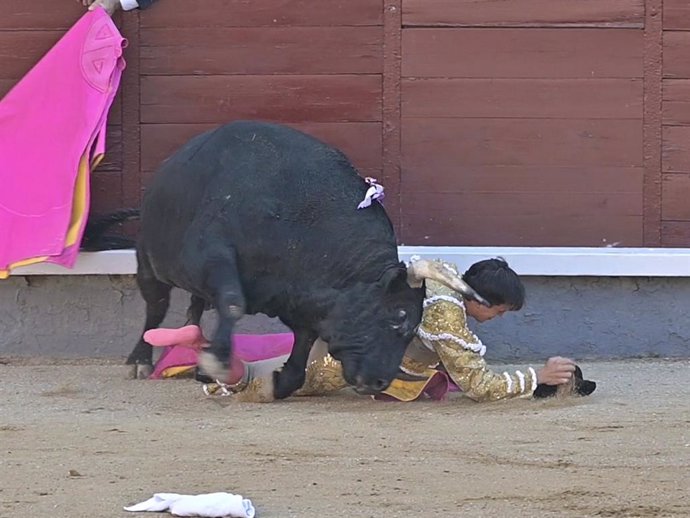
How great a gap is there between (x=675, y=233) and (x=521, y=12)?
1.22m

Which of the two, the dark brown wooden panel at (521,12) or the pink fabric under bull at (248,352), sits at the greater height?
the dark brown wooden panel at (521,12)

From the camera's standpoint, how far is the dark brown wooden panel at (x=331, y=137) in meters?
5.87

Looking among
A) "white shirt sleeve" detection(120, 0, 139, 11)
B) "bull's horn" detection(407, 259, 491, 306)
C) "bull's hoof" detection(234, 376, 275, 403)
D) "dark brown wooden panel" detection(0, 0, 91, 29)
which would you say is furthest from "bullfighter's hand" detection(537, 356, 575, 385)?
"dark brown wooden panel" detection(0, 0, 91, 29)

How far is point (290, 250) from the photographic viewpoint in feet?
15.0

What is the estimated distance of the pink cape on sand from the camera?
5.54 m

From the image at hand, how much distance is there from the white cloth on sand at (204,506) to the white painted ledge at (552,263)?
→ 2817 millimetres

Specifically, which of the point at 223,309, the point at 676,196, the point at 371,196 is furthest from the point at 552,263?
the point at 223,309

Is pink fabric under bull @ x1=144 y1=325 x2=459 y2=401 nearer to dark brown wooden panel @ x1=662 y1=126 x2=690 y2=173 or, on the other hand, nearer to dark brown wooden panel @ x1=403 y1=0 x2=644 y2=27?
dark brown wooden panel @ x1=403 y1=0 x2=644 y2=27

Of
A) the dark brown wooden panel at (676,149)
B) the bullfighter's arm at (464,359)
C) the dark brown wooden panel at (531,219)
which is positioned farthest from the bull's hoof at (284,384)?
the dark brown wooden panel at (676,149)

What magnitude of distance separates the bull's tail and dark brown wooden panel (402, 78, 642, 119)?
1323 millimetres

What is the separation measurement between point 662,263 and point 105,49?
2.60m

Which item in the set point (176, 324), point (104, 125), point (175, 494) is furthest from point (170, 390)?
point (175, 494)

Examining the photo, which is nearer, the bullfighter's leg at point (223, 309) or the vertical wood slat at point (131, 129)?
the bullfighter's leg at point (223, 309)

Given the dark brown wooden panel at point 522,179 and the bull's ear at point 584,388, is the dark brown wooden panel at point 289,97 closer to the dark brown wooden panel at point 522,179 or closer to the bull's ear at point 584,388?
the dark brown wooden panel at point 522,179
